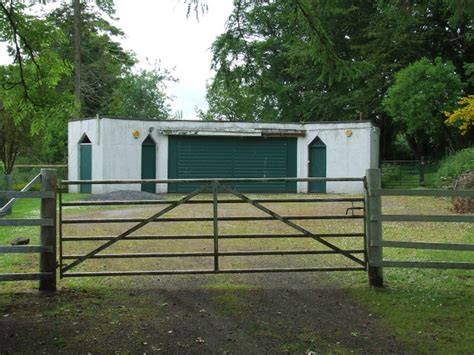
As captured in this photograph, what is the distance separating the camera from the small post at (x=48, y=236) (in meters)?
6.32

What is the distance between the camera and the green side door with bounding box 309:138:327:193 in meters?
26.5

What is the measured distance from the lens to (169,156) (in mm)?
25828

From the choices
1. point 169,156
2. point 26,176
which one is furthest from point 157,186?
point 26,176

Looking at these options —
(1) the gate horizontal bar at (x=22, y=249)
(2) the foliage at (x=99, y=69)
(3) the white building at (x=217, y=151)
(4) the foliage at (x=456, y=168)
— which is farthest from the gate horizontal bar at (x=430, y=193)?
(2) the foliage at (x=99, y=69)

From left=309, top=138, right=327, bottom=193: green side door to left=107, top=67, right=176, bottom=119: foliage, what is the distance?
16.9m

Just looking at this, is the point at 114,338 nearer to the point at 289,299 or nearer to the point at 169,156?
the point at 289,299

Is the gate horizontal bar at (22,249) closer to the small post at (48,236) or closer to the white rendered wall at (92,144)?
the small post at (48,236)

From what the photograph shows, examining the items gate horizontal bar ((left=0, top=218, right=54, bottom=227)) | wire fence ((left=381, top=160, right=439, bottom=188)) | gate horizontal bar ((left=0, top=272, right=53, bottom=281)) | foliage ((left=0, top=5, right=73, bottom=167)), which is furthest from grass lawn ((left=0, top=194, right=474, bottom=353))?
wire fence ((left=381, top=160, right=439, bottom=188))

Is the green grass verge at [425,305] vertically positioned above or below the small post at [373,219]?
below

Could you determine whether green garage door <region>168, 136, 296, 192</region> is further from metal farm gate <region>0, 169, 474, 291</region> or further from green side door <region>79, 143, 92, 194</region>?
metal farm gate <region>0, 169, 474, 291</region>

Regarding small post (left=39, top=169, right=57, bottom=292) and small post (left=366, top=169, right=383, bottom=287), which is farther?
small post (left=366, top=169, right=383, bottom=287)

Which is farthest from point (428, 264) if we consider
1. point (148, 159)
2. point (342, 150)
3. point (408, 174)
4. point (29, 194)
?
point (408, 174)

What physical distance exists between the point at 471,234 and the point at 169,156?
1660 cm

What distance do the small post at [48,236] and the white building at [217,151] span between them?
18.2 meters
